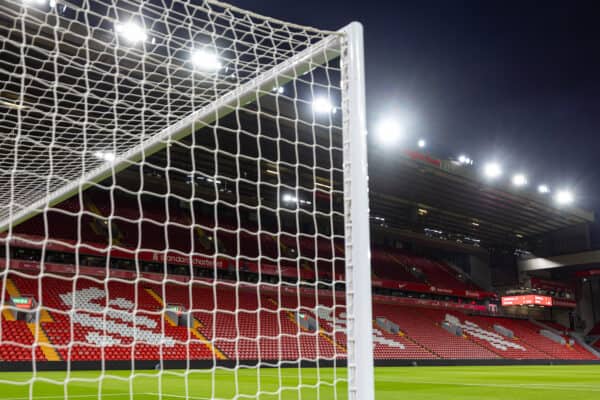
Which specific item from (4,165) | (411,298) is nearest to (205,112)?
(4,165)

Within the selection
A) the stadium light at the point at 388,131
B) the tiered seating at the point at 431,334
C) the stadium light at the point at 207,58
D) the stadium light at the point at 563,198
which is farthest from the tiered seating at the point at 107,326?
the stadium light at the point at 563,198

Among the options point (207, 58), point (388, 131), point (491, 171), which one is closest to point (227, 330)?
point (388, 131)

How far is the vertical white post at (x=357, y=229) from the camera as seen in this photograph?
8.11 ft

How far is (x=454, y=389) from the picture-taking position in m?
8.59

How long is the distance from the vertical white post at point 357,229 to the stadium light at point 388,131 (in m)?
16.9

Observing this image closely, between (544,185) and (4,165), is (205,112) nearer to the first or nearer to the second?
(4,165)

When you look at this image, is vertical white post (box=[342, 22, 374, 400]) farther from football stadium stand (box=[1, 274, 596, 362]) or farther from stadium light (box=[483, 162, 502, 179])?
stadium light (box=[483, 162, 502, 179])

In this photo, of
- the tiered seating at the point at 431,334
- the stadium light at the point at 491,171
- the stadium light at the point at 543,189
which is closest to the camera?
the tiered seating at the point at 431,334

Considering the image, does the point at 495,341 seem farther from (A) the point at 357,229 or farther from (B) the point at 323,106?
(A) the point at 357,229

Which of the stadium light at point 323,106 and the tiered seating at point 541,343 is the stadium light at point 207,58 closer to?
the stadium light at point 323,106

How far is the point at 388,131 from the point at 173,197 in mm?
11235

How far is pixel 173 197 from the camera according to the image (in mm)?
10359

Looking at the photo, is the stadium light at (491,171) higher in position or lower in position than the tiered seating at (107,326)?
higher

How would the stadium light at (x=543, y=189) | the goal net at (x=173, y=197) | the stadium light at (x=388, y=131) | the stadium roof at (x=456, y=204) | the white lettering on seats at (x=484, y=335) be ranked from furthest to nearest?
the stadium light at (x=543, y=189) < the white lettering on seats at (x=484, y=335) < the stadium roof at (x=456, y=204) < the stadium light at (x=388, y=131) < the goal net at (x=173, y=197)
